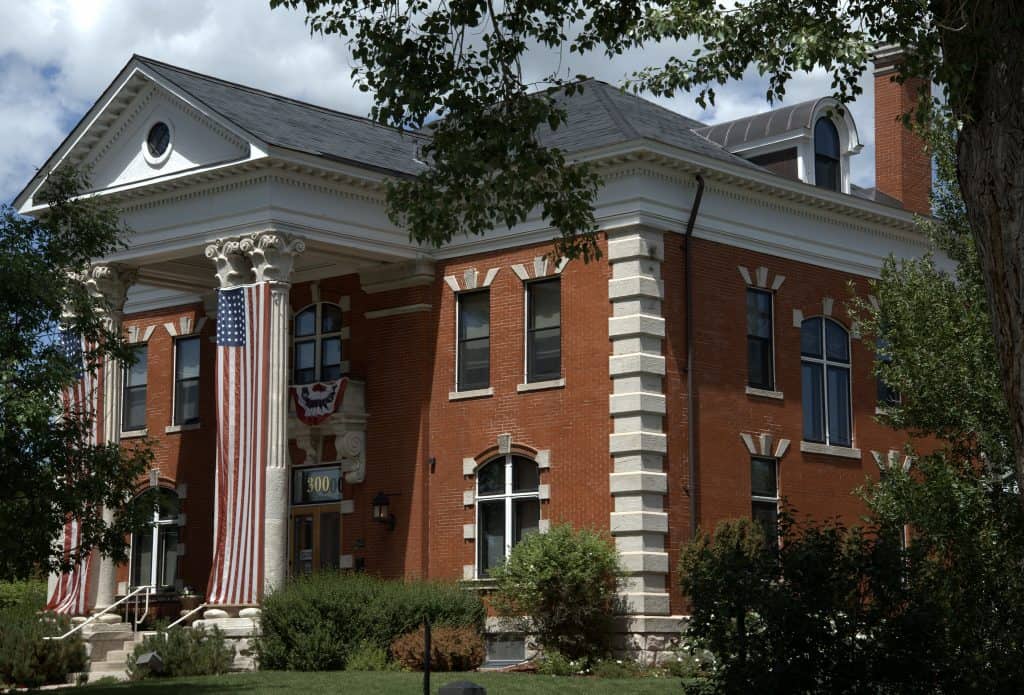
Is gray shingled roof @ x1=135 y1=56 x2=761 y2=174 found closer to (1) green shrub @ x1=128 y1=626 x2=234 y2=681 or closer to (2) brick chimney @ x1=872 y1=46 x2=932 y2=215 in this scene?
(2) brick chimney @ x1=872 y1=46 x2=932 y2=215

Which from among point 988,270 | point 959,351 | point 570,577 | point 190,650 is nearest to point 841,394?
point 570,577

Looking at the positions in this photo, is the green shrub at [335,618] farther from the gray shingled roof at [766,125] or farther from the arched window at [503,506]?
the gray shingled roof at [766,125]

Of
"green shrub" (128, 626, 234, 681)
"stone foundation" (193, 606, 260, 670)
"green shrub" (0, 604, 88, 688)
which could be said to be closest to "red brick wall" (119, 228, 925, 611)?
"stone foundation" (193, 606, 260, 670)

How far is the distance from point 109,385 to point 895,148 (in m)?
20.1

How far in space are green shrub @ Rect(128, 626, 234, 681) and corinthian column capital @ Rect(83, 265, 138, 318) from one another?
25.2 feet

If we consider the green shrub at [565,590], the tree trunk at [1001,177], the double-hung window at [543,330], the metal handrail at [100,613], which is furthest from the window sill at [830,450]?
the tree trunk at [1001,177]

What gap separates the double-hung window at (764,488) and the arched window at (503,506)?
4.36 m

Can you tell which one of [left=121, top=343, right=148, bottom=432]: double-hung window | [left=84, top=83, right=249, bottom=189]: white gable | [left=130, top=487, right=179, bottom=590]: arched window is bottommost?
[left=130, top=487, right=179, bottom=590]: arched window

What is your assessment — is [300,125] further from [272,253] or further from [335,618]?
[335,618]

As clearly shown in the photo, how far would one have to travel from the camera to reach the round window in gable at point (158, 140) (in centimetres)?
3434

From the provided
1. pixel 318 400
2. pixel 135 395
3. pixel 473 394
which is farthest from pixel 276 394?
pixel 135 395

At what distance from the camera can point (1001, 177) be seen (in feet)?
50.0

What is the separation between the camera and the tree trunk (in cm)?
1502

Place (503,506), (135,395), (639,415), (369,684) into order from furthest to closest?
(135,395)
(503,506)
(639,415)
(369,684)
